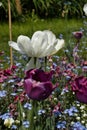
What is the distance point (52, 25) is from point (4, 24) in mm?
1032

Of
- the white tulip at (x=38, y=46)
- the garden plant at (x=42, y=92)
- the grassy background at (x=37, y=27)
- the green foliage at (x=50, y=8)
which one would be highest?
the white tulip at (x=38, y=46)

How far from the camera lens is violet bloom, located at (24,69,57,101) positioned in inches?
81.8

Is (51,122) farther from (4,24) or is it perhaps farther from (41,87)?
(4,24)

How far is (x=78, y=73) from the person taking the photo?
4.29 metres

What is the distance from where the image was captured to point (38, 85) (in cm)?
209

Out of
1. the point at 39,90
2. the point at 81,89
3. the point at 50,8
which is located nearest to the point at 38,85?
the point at 39,90

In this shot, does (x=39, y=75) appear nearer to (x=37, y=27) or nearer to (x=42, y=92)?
(x=42, y=92)

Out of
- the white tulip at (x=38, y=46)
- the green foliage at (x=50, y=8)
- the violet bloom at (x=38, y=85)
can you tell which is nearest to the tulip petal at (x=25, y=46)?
the white tulip at (x=38, y=46)

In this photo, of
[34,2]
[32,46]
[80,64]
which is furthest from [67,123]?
[34,2]

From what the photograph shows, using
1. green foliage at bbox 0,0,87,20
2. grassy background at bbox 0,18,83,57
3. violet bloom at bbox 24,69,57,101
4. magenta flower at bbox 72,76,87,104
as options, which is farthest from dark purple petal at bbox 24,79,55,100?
green foliage at bbox 0,0,87,20

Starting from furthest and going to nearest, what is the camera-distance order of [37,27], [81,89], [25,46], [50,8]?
[50,8]
[37,27]
[25,46]
[81,89]

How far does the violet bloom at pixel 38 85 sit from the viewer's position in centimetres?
208

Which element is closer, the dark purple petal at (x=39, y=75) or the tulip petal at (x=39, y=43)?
the dark purple petal at (x=39, y=75)

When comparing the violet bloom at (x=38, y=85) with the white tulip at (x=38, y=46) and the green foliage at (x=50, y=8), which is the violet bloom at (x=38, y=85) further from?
the green foliage at (x=50, y=8)
